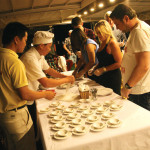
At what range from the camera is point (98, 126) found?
122 centimetres

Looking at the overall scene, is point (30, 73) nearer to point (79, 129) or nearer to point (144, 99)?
point (79, 129)

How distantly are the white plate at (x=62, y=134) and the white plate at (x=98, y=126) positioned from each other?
0.17 m

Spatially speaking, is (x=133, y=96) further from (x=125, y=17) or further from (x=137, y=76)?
(x=125, y=17)

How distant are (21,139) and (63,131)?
517mm

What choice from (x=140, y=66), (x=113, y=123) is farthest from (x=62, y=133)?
(x=140, y=66)

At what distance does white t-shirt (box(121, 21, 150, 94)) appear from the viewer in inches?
61.1

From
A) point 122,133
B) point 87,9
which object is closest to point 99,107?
point 122,133

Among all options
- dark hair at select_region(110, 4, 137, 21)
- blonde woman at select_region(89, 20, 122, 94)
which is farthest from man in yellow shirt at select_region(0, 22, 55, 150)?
blonde woman at select_region(89, 20, 122, 94)

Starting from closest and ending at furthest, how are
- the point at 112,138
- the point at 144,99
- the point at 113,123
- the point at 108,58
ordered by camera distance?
the point at 112,138, the point at 113,123, the point at 144,99, the point at 108,58

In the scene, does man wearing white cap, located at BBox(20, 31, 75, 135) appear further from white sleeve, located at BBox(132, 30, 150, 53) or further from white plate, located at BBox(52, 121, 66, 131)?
white sleeve, located at BBox(132, 30, 150, 53)

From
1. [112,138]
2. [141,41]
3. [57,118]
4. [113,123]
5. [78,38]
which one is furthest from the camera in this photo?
[78,38]

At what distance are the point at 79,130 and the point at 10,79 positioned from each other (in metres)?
0.68

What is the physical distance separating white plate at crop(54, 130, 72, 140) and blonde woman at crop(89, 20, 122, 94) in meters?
1.36

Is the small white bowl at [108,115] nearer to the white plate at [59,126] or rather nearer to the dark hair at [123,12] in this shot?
the white plate at [59,126]
